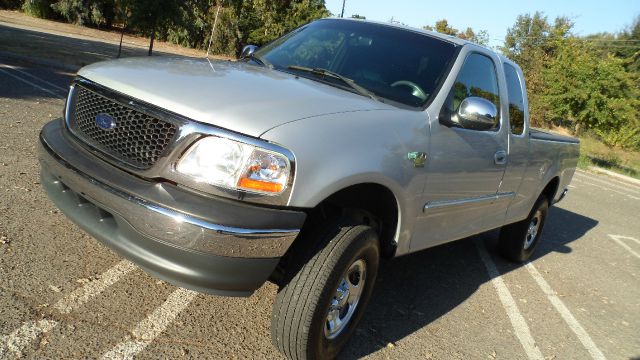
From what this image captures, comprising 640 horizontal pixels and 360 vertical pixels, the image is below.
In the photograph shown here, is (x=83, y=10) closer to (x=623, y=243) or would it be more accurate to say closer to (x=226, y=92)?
(x=623, y=243)

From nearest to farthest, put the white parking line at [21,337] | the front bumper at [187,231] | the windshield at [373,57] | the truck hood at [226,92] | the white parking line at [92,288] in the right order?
the front bumper at [187,231] → the truck hood at [226,92] → the white parking line at [21,337] → the white parking line at [92,288] → the windshield at [373,57]

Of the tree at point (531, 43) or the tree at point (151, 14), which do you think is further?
the tree at point (531, 43)

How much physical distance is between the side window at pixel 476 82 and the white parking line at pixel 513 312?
5.10 feet

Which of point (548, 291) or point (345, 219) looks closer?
point (345, 219)

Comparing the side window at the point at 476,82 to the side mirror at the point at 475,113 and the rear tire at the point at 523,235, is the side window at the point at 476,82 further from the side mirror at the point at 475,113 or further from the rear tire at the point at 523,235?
A: the rear tire at the point at 523,235

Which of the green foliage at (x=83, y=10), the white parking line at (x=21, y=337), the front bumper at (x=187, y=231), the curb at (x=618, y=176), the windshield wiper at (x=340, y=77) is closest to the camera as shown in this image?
the front bumper at (x=187, y=231)

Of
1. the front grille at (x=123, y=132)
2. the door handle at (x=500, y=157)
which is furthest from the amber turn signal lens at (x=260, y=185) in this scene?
the door handle at (x=500, y=157)

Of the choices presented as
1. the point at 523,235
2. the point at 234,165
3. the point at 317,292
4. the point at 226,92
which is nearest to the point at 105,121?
the point at 226,92

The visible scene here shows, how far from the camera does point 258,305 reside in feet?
11.4

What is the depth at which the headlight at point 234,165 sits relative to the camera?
7.58 feet

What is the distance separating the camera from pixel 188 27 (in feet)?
59.9

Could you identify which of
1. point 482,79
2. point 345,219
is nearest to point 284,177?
point 345,219

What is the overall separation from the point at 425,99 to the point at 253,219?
158cm

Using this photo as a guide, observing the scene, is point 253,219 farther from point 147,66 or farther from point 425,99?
point 425,99
